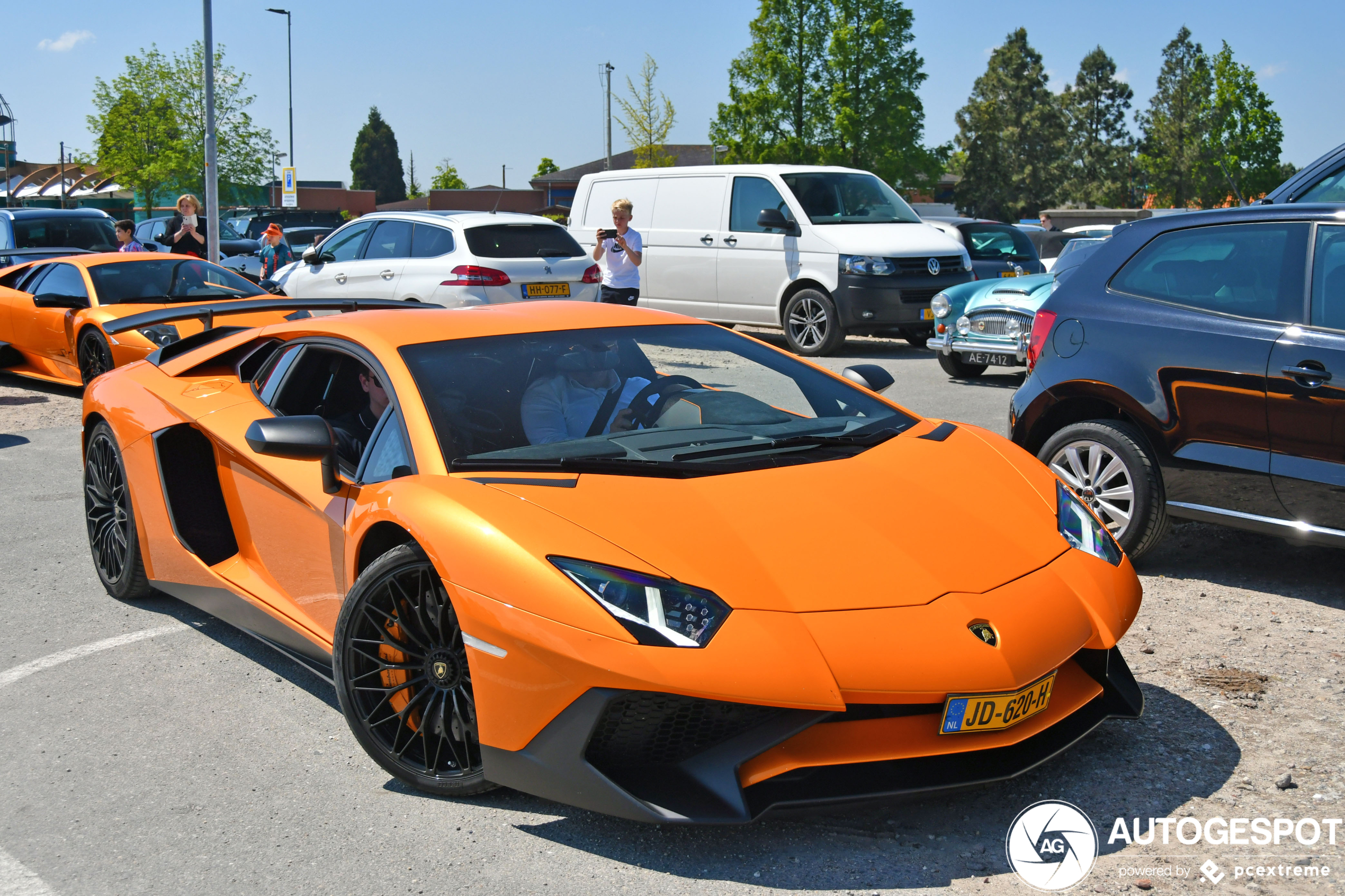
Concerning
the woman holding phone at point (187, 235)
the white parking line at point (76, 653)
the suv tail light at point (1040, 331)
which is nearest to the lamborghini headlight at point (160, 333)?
the woman holding phone at point (187, 235)

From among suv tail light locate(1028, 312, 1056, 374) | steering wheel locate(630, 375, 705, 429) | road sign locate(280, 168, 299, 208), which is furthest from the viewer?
road sign locate(280, 168, 299, 208)

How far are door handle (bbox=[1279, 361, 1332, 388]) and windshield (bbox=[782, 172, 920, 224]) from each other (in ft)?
30.6

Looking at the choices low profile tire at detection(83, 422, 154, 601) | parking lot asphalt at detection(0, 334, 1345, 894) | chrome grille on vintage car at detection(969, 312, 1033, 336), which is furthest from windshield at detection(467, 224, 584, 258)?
parking lot asphalt at detection(0, 334, 1345, 894)

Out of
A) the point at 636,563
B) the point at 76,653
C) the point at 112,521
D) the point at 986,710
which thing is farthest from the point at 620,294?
the point at 986,710

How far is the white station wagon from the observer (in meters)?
11.6

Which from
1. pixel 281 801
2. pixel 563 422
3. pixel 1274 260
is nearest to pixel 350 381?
pixel 563 422

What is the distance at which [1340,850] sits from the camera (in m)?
2.70

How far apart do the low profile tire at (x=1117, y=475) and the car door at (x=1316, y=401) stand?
0.52 meters

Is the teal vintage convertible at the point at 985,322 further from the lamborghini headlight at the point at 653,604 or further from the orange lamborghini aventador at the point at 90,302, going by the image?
the lamborghini headlight at the point at 653,604

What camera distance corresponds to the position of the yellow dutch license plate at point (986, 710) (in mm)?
2635

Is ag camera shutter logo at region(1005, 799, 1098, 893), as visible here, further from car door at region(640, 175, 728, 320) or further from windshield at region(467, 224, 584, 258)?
car door at region(640, 175, 728, 320)

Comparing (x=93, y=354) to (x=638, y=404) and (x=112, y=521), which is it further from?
(x=638, y=404)

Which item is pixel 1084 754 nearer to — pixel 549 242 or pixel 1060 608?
pixel 1060 608

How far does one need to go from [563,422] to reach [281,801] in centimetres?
133
